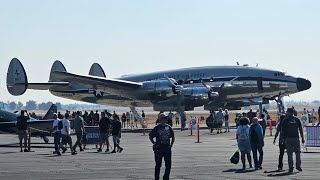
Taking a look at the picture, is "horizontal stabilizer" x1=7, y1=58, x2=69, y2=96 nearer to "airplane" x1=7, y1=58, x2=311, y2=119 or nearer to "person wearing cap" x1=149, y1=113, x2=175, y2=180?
"airplane" x1=7, y1=58, x2=311, y2=119

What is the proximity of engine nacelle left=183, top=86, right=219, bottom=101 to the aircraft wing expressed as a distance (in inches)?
149

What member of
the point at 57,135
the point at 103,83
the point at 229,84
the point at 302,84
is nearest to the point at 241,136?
the point at 57,135

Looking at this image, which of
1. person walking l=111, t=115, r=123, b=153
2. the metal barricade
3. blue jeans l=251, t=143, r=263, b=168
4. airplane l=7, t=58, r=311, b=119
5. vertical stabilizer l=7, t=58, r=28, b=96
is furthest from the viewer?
vertical stabilizer l=7, t=58, r=28, b=96

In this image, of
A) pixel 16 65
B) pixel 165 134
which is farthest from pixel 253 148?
pixel 16 65

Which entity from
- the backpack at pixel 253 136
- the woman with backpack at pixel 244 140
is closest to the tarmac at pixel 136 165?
the woman with backpack at pixel 244 140

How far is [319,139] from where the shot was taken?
27.7m

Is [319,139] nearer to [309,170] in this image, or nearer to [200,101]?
[309,170]

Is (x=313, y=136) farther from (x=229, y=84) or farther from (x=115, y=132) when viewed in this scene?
(x=229, y=84)

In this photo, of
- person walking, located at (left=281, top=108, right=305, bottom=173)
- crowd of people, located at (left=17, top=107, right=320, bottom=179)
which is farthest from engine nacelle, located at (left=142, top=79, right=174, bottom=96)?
person walking, located at (left=281, top=108, right=305, bottom=173)

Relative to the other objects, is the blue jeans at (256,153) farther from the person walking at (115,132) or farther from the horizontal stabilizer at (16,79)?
the horizontal stabilizer at (16,79)

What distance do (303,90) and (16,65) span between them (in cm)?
2469

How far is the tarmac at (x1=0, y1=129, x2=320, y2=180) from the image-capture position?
18562 millimetres

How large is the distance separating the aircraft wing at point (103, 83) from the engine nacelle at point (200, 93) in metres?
3.79

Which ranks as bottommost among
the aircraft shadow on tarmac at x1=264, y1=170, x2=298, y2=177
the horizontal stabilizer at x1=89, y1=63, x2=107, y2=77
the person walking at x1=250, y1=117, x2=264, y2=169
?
the aircraft shadow on tarmac at x1=264, y1=170, x2=298, y2=177
